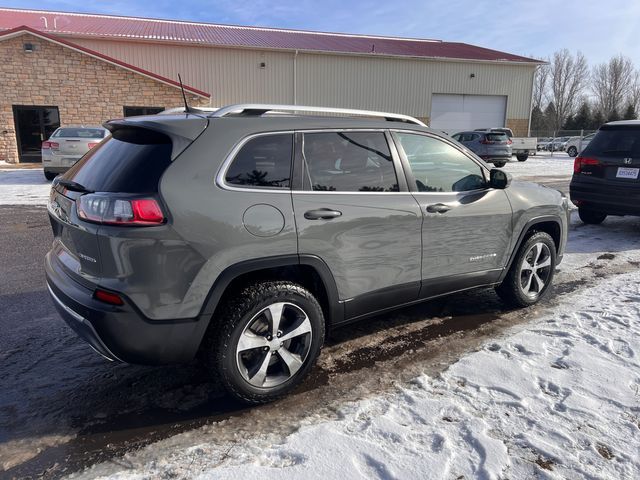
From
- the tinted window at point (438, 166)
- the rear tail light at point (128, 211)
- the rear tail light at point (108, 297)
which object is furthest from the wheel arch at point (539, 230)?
the rear tail light at point (108, 297)

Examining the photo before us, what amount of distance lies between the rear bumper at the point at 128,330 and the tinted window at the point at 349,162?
1147mm

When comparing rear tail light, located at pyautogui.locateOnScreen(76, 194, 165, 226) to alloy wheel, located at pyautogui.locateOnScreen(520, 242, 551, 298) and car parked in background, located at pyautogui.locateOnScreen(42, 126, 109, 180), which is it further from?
car parked in background, located at pyautogui.locateOnScreen(42, 126, 109, 180)

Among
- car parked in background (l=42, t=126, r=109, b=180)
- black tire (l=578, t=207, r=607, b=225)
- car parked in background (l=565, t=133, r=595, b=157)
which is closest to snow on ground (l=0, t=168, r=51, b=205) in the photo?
car parked in background (l=42, t=126, r=109, b=180)

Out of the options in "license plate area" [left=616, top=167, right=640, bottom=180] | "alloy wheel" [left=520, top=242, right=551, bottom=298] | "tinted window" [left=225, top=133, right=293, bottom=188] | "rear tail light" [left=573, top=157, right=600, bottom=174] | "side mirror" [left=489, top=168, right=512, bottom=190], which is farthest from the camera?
"rear tail light" [left=573, top=157, right=600, bottom=174]

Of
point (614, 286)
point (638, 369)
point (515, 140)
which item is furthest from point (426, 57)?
point (638, 369)

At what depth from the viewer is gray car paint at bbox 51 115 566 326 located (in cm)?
250

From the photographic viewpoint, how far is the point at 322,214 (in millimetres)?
2990

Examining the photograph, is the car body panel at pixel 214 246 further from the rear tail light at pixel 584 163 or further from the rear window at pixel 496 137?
the rear window at pixel 496 137

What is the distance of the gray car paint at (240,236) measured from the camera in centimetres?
250

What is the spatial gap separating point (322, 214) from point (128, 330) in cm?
127

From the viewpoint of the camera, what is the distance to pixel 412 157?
11.8 feet

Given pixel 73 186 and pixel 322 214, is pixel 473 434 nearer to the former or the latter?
pixel 322 214

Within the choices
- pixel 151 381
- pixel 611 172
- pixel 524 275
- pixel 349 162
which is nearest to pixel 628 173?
pixel 611 172

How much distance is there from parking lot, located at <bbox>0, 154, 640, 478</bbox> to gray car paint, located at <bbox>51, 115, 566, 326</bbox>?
0.58 meters
